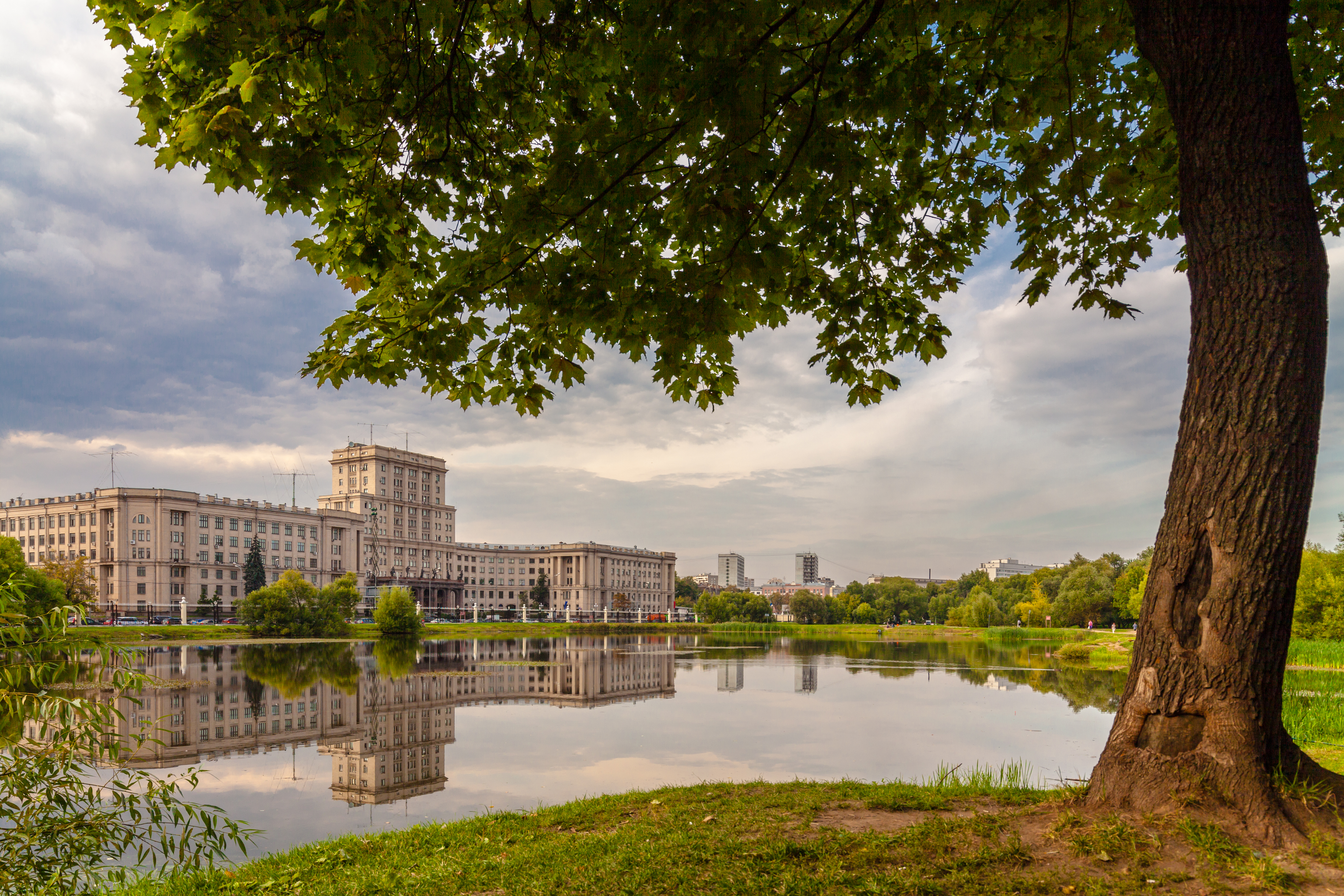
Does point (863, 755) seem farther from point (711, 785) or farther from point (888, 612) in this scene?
point (888, 612)

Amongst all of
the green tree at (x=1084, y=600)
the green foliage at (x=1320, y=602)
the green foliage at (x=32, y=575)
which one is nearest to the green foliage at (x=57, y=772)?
the green foliage at (x=32, y=575)

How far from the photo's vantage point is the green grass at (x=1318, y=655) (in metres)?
26.3

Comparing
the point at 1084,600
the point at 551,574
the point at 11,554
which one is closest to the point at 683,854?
the point at 11,554

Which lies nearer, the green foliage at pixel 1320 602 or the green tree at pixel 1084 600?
the green foliage at pixel 1320 602

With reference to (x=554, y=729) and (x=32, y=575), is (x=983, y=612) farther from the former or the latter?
(x=32, y=575)

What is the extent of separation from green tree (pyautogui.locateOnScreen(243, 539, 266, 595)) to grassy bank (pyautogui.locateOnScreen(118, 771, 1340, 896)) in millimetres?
103665

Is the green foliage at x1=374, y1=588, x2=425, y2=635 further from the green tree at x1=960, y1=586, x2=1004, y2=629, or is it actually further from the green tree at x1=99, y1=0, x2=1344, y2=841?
the green tree at x1=99, y1=0, x2=1344, y2=841

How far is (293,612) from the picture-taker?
6862 centimetres

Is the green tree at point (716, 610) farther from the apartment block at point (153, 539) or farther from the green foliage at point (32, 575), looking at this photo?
the green foliage at point (32, 575)

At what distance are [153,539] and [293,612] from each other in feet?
156

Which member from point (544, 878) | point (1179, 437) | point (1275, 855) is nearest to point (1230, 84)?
point (1179, 437)

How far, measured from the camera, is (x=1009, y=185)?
26.5 feet

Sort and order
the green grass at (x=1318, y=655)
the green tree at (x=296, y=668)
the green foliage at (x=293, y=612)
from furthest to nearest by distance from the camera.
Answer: the green foliage at (x=293, y=612), the green tree at (x=296, y=668), the green grass at (x=1318, y=655)

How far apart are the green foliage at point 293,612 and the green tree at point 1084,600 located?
75.5 m
